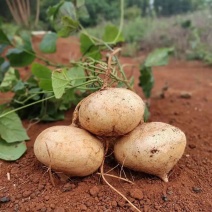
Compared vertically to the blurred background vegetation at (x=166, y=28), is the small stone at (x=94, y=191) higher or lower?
higher

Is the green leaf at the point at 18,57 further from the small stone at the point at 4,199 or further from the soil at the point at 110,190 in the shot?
the small stone at the point at 4,199

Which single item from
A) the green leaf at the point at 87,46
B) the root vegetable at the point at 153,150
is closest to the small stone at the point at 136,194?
the root vegetable at the point at 153,150

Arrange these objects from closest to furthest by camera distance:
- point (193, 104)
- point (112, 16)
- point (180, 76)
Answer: point (193, 104)
point (180, 76)
point (112, 16)

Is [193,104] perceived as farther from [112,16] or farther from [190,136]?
[112,16]

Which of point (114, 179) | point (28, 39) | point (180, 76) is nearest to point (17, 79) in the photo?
point (28, 39)

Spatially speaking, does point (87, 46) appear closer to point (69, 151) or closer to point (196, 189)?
point (69, 151)

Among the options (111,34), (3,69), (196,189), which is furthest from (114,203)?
(3,69)
